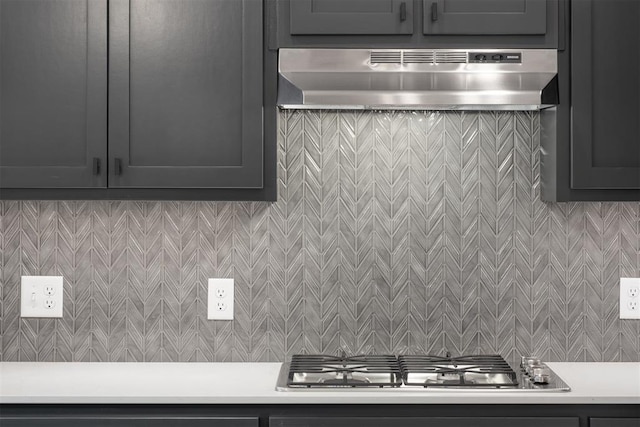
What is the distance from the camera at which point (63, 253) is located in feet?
8.16

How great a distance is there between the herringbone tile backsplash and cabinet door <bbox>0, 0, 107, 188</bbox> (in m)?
0.33

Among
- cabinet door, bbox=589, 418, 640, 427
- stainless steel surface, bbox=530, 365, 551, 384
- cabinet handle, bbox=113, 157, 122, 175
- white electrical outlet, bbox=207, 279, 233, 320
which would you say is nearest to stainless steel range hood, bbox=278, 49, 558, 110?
cabinet handle, bbox=113, 157, 122, 175

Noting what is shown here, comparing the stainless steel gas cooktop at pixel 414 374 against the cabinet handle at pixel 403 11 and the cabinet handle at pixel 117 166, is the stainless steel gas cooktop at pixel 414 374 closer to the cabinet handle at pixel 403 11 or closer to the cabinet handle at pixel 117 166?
the cabinet handle at pixel 117 166

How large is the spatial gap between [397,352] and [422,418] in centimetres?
52

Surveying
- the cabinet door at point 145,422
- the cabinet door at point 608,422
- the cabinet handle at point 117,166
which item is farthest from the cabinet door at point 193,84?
the cabinet door at point 608,422

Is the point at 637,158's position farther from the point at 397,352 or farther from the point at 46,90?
the point at 46,90

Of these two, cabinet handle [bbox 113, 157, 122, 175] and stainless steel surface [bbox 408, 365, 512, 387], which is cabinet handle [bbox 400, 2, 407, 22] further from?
stainless steel surface [bbox 408, 365, 512, 387]

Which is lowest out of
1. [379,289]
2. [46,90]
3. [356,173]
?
[379,289]

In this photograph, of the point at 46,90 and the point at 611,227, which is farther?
the point at 611,227

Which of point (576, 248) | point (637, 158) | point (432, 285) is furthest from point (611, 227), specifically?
point (432, 285)

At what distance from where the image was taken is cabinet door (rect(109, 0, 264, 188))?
85.6 inches

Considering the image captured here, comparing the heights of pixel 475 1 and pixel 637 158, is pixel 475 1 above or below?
above

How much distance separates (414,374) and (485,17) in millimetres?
1132

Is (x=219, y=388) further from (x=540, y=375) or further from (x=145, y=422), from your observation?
(x=540, y=375)
